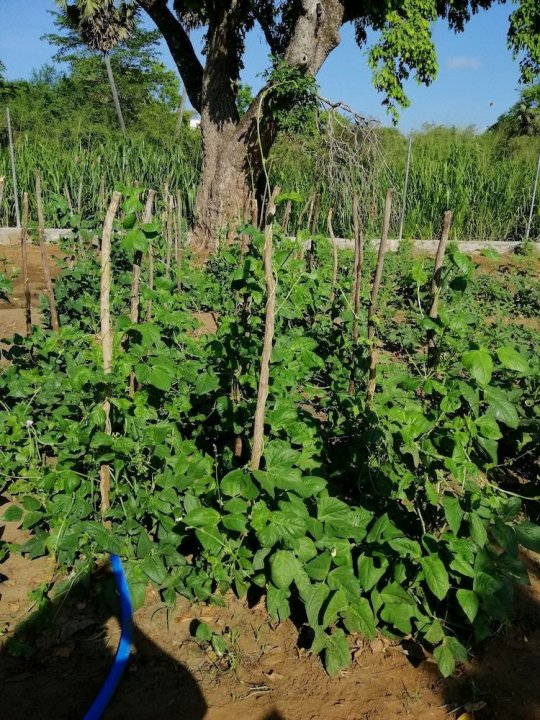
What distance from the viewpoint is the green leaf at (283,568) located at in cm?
208

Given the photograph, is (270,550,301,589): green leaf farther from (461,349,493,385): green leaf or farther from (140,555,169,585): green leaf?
(461,349,493,385): green leaf

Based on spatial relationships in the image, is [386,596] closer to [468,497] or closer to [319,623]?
[319,623]

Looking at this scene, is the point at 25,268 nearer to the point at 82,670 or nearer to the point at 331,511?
the point at 82,670

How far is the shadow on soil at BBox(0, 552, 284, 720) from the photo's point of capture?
2027 millimetres

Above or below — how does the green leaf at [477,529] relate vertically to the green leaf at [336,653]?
above

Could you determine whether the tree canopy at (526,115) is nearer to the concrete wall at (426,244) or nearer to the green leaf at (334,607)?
the concrete wall at (426,244)

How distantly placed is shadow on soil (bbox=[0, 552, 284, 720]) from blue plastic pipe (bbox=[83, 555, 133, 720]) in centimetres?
4

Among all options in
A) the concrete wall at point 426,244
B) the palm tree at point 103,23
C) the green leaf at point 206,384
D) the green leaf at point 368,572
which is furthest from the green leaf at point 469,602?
the palm tree at point 103,23

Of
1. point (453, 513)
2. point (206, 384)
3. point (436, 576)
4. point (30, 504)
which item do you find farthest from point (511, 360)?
point (30, 504)

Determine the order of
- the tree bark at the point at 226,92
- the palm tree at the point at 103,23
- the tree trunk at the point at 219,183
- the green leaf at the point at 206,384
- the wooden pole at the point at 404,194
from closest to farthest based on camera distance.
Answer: the green leaf at the point at 206,384 < the tree bark at the point at 226,92 < the tree trunk at the point at 219,183 < the wooden pole at the point at 404,194 < the palm tree at the point at 103,23

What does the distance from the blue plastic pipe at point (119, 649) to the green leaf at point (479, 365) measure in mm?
1591

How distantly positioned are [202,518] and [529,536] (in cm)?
118

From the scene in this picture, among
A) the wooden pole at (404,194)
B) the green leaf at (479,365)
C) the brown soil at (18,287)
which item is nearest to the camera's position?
the green leaf at (479,365)

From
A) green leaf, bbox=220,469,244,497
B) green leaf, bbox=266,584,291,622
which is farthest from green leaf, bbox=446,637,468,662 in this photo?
green leaf, bbox=220,469,244,497
